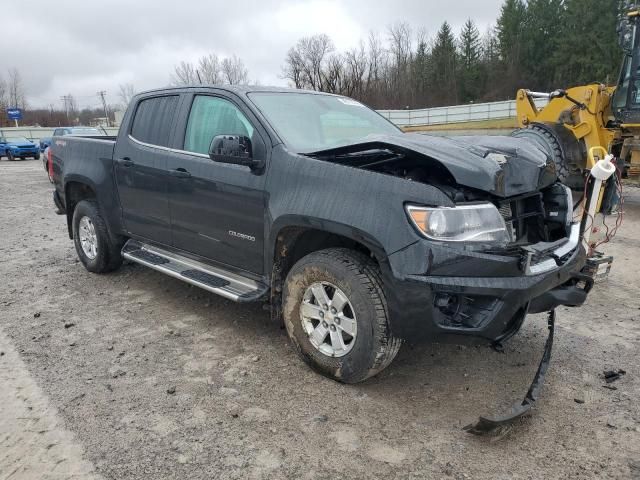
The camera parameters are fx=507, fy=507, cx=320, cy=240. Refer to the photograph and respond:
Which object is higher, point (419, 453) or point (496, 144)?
point (496, 144)

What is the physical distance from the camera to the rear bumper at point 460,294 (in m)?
2.73

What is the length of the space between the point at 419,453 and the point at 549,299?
1217 millimetres

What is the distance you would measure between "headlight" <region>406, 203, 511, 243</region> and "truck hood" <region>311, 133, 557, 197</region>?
161 mm

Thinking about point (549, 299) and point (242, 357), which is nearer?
point (549, 299)

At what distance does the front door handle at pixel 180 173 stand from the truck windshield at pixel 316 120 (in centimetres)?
82

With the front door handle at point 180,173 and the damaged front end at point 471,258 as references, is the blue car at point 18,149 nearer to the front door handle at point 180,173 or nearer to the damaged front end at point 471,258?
the front door handle at point 180,173

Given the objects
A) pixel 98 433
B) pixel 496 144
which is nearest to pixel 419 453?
pixel 98 433

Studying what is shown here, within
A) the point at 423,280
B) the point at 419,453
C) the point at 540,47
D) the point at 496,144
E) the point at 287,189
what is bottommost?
the point at 419,453

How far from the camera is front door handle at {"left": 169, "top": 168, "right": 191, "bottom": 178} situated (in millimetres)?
4133

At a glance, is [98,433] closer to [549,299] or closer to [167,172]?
[167,172]

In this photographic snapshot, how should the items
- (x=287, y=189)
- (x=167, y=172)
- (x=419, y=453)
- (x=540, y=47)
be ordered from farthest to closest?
(x=540, y=47) → (x=167, y=172) → (x=287, y=189) → (x=419, y=453)

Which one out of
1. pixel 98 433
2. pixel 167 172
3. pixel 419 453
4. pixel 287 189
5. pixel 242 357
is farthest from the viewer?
pixel 167 172

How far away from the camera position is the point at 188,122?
4.35 m

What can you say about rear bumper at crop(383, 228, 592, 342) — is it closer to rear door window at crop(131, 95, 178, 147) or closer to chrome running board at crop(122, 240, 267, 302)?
chrome running board at crop(122, 240, 267, 302)
